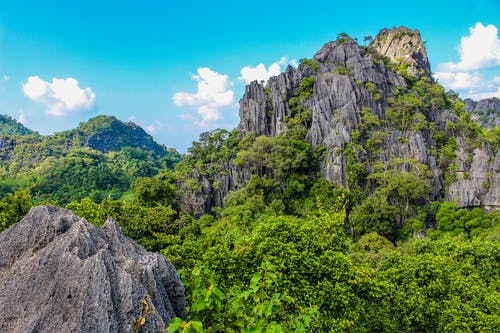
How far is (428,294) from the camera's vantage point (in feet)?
31.1

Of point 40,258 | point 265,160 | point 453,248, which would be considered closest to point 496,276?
point 453,248

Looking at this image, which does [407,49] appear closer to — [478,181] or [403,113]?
[403,113]

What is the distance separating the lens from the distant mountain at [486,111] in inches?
3221

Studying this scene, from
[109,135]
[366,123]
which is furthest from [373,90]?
[109,135]

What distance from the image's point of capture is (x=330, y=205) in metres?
29.0

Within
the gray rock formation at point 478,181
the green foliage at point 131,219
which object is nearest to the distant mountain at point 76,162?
the green foliage at point 131,219

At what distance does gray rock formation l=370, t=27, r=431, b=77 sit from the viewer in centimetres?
5697

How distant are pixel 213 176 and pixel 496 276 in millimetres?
29114

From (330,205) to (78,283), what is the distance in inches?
1071

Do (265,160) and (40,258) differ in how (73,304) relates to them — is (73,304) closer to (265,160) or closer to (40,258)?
(40,258)

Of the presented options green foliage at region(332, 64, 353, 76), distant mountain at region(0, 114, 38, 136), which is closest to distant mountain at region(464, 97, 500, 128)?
green foliage at region(332, 64, 353, 76)

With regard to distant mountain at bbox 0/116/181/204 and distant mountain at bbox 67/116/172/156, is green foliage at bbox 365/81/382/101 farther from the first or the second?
distant mountain at bbox 67/116/172/156

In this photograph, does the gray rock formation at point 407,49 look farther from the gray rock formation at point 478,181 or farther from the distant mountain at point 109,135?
the distant mountain at point 109,135

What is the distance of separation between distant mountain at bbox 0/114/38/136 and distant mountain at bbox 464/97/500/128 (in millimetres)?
141104
